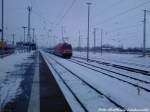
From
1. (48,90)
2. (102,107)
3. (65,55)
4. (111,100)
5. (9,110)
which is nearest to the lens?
(9,110)

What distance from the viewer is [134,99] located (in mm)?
12641

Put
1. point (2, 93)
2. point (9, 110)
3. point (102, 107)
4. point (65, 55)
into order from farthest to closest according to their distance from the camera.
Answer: point (65, 55)
point (2, 93)
point (102, 107)
point (9, 110)

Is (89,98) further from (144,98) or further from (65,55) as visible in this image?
(65,55)

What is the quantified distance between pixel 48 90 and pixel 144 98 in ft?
15.2

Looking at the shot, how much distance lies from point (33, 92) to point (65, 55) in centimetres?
4689

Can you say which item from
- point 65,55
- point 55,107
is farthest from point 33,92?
point 65,55

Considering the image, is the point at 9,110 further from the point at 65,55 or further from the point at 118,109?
the point at 65,55

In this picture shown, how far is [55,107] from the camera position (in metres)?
10.5

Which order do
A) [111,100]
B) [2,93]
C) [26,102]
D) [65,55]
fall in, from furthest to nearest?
[65,55] → [2,93] → [111,100] → [26,102]

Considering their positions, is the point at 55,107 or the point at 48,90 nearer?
the point at 55,107

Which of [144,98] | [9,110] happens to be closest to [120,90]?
[144,98]

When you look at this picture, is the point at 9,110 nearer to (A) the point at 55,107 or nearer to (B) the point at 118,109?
(A) the point at 55,107

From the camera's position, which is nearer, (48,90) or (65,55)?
(48,90)

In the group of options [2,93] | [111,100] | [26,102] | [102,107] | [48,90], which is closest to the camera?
[102,107]
